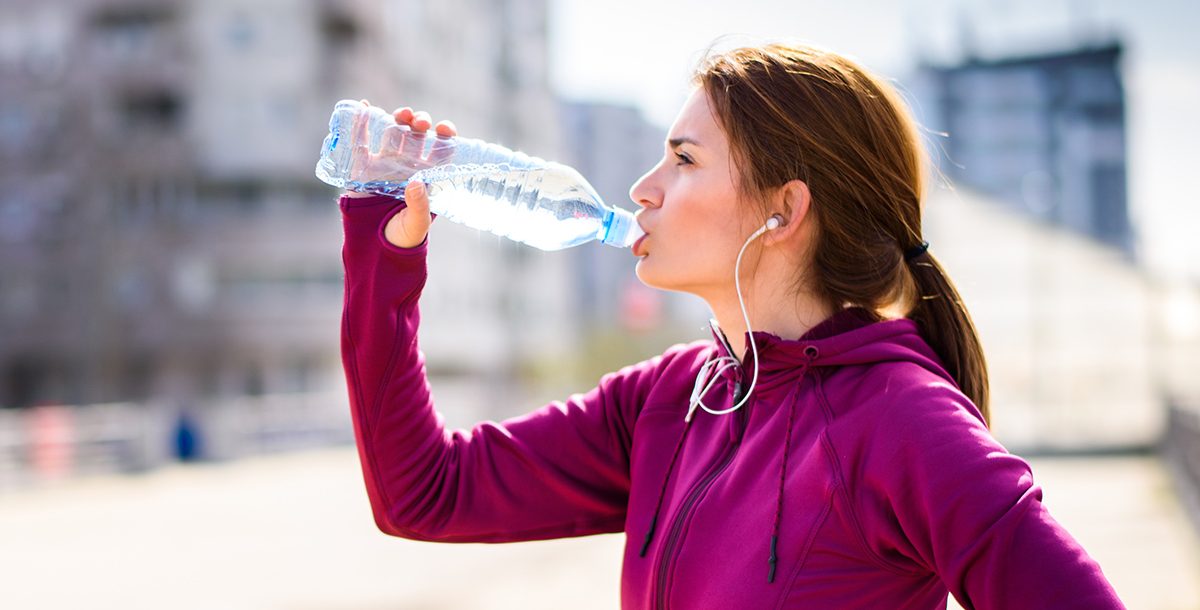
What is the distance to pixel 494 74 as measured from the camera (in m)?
52.8

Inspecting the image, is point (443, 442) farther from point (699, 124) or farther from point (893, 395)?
point (893, 395)

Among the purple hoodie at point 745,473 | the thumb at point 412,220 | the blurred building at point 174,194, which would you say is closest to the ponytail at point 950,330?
the purple hoodie at point 745,473

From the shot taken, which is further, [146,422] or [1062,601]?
[146,422]

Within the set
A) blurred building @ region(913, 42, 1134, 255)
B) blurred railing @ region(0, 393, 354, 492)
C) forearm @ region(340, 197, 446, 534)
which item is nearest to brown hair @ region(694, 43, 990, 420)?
forearm @ region(340, 197, 446, 534)

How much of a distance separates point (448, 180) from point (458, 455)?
1.91 feet

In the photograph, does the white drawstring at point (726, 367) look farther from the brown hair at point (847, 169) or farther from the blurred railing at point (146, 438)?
the blurred railing at point (146, 438)

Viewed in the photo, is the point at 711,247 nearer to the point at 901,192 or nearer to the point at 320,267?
the point at 901,192

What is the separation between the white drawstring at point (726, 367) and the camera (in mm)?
1950

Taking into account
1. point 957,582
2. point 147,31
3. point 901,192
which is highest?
point 147,31

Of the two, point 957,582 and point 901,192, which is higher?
point 901,192

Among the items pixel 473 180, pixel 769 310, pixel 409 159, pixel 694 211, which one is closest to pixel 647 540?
pixel 769 310

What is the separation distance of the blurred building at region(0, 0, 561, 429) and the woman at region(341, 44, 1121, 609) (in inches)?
1471

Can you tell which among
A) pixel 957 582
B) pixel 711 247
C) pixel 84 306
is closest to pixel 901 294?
pixel 711 247

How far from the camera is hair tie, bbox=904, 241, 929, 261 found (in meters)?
2.05
